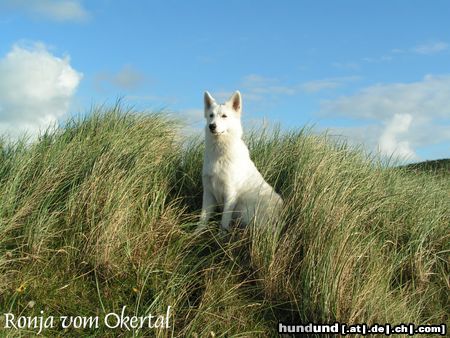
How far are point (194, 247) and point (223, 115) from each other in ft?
5.15

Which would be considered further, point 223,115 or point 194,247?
point 223,115

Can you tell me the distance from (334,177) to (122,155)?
101 inches

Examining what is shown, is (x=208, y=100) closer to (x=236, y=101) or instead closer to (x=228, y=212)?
(x=236, y=101)

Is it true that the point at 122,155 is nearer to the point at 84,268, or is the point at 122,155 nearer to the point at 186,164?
the point at 186,164

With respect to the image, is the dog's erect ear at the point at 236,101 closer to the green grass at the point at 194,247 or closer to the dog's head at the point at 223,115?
the dog's head at the point at 223,115

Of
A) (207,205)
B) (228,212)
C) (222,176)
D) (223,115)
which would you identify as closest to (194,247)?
(228,212)

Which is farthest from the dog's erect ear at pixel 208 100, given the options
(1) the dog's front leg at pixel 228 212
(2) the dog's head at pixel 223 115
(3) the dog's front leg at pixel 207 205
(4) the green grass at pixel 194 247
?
(1) the dog's front leg at pixel 228 212

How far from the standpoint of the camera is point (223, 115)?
17.9 feet

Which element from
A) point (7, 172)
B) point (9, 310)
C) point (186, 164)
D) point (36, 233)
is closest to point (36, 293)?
point (9, 310)

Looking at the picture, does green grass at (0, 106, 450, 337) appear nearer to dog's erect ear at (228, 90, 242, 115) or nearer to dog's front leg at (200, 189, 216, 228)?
dog's front leg at (200, 189, 216, 228)

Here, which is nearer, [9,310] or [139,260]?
[9,310]

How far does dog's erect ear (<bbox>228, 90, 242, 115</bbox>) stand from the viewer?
5562 mm

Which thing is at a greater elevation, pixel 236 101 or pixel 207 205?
pixel 236 101

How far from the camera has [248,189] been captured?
5453 millimetres
